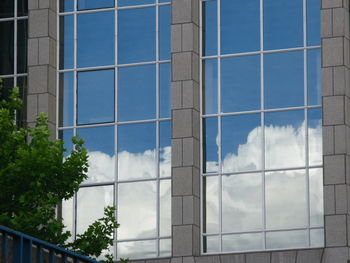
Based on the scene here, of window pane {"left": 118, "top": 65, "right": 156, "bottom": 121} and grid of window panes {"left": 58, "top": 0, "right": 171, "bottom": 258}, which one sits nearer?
grid of window panes {"left": 58, "top": 0, "right": 171, "bottom": 258}

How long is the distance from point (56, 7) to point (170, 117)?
5.85 meters

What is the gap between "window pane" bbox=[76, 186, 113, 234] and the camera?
42.6 metres

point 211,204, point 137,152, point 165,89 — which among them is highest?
point 165,89

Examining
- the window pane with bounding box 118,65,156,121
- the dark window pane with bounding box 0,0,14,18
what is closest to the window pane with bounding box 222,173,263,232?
the window pane with bounding box 118,65,156,121

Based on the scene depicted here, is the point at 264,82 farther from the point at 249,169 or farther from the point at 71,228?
the point at 71,228

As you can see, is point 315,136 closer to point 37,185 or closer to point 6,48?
point 37,185

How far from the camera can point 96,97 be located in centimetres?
4359

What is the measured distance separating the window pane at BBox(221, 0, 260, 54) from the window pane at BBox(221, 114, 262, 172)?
2312 millimetres

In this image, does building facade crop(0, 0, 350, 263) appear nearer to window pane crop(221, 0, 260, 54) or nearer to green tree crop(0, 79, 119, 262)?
window pane crop(221, 0, 260, 54)

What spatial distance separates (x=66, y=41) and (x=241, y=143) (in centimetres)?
742

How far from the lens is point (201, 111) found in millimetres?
42219

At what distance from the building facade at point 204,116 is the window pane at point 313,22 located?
0.14 ft

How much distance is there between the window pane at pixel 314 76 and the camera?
1610 inches

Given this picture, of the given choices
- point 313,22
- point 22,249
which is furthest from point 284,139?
point 22,249
